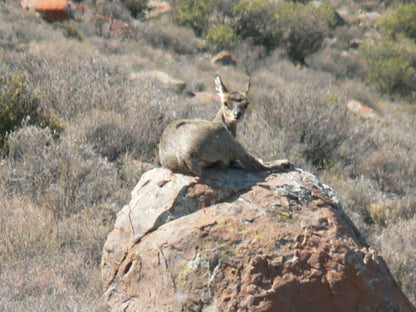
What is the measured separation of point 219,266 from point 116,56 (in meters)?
12.4

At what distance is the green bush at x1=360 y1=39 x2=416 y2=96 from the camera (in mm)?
20516

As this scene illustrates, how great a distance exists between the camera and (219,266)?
410cm

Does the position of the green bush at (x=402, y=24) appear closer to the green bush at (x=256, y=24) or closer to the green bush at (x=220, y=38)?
the green bush at (x=256, y=24)

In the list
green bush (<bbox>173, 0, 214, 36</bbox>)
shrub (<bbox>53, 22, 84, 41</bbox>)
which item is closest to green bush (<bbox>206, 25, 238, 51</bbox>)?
green bush (<bbox>173, 0, 214, 36</bbox>)

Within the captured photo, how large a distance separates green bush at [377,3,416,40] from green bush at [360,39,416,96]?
298cm

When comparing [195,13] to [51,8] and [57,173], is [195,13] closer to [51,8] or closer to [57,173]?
[51,8]

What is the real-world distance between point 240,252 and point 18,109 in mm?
5641

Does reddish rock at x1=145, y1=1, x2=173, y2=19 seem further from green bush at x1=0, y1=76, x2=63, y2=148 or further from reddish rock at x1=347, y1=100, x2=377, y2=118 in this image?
green bush at x1=0, y1=76, x2=63, y2=148

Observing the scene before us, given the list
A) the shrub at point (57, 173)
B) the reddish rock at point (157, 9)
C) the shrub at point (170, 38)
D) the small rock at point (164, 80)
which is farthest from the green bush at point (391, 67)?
the shrub at point (57, 173)

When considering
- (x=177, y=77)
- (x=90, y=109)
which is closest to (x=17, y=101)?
(x=90, y=109)

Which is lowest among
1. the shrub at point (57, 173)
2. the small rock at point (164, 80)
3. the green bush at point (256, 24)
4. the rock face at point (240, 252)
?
the green bush at point (256, 24)

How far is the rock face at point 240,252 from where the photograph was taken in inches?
159

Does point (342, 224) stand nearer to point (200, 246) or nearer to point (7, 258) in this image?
point (200, 246)

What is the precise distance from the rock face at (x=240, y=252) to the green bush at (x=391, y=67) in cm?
1681
